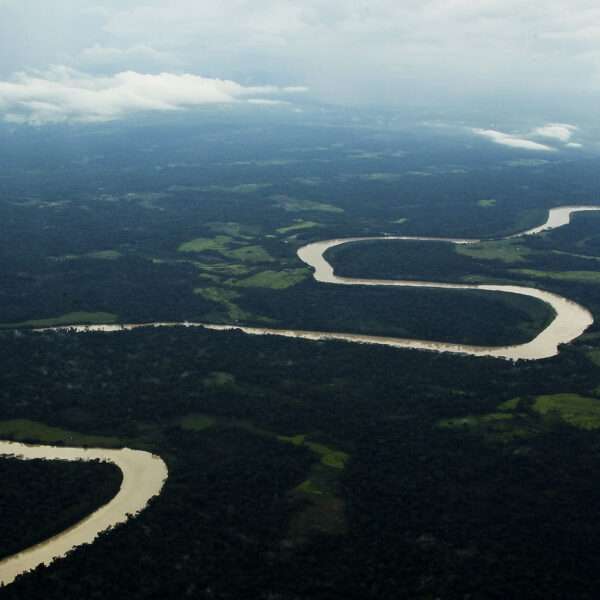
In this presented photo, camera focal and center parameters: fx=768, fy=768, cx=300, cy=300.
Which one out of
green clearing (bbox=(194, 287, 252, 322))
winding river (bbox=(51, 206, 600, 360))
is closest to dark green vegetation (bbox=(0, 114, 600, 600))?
green clearing (bbox=(194, 287, 252, 322))

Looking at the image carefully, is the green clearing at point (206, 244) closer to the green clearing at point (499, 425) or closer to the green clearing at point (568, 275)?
the green clearing at point (568, 275)

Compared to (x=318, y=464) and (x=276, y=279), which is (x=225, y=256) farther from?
(x=318, y=464)

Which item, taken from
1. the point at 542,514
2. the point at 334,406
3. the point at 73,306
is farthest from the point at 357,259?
the point at 542,514

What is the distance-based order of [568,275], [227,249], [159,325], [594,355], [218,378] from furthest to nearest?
[227,249] → [568,275] → [159,325] → [594,355] → [218,378]

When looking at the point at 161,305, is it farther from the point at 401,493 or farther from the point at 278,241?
the point at 401,493

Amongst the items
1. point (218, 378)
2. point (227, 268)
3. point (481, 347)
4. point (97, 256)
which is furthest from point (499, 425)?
point (97, 256)

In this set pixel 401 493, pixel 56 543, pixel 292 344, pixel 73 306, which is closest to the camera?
pixel 56 543
